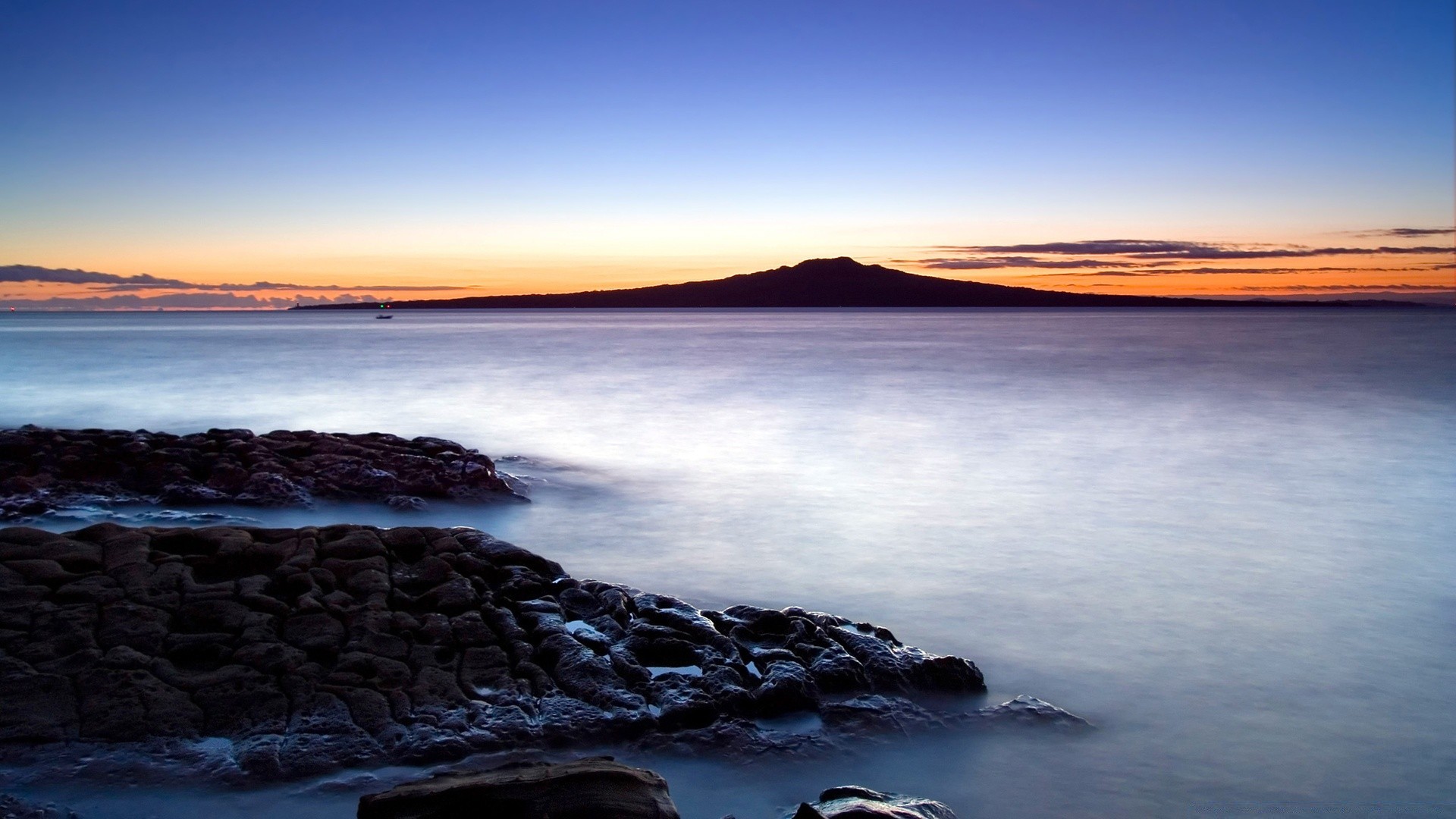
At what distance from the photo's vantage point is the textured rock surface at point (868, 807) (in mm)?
3492

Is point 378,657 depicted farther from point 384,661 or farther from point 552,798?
point 552,798

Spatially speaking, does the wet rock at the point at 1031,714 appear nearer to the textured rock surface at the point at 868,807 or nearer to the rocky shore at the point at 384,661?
the rocky shore at the point at 384,661

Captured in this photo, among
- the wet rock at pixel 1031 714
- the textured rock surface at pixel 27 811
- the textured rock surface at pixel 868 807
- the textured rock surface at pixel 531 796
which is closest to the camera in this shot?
the textured rock surface at pixel 531 796

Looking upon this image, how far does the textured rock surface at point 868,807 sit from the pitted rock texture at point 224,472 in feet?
21.3

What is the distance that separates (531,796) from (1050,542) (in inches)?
246

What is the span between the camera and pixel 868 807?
3.55 meters

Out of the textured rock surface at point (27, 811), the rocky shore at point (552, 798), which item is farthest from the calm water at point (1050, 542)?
the rocky shore at point (552, 798)

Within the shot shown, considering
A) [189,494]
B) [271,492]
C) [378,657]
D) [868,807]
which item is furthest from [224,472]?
[868,807]

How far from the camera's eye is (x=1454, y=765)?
446 cm

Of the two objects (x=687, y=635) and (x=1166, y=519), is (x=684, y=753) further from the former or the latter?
(x=1166, y=519)

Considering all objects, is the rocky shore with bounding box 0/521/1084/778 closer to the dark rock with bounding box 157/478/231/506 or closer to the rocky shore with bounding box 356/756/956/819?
the rocky shore with bounding box 356/756/956/819

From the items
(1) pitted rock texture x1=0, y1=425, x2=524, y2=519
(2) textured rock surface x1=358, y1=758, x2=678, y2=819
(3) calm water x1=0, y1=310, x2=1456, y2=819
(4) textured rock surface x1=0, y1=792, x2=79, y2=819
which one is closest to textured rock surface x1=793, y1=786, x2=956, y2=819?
(3) calm water x1=0, y1=310, x2=1456, y2=819

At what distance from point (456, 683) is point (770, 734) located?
1514 millimetres

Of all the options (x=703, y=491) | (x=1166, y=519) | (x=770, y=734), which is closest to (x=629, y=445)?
(x=703, y=491)
